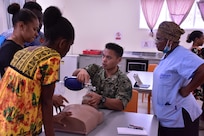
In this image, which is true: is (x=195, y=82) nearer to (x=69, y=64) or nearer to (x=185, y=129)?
(x=185, y=129)

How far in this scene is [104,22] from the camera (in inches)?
247

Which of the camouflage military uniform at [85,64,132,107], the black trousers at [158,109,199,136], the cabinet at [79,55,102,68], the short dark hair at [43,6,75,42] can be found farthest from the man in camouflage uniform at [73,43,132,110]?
the cabinet at [79,55,102,68]

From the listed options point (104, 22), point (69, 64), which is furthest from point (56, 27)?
point (104, 22)

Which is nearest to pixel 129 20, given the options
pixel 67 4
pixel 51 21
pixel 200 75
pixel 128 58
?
pixel 128 58

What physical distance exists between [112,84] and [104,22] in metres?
4.50

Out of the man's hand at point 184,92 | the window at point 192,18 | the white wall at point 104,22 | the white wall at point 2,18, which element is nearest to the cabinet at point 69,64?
the white wall at point 104,22

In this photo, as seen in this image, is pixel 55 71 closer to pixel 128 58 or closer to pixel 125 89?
pixel 125 89

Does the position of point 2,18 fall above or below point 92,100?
above

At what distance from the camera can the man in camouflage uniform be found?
5.99 ft

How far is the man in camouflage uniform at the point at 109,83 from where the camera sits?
71.9 inches

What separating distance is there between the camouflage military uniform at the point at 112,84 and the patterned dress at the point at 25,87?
0.88 m

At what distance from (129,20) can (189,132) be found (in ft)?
15.3

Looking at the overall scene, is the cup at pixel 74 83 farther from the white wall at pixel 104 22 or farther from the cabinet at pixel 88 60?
the white wall at pixel 104 22

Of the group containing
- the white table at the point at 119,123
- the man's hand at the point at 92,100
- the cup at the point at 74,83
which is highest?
the cup at the point at 74,83
